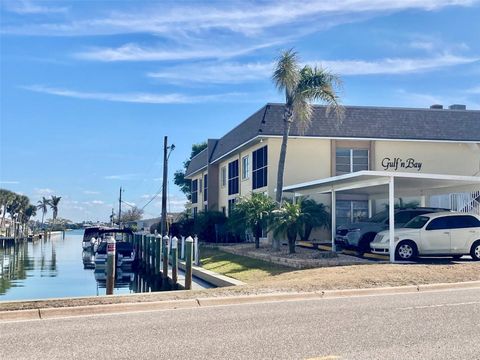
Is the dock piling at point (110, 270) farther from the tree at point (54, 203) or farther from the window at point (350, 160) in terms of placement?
the tree at point (54, 203)

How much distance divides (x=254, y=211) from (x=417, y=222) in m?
7.81

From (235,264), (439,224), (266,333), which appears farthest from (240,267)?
(266,333)

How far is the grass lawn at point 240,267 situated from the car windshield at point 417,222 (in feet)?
15.1

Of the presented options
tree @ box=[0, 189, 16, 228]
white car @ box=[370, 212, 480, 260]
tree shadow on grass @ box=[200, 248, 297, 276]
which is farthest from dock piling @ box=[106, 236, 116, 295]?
tree @ box=[0, 189, 16, 228]

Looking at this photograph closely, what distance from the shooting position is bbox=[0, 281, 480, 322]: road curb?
35.8 ft

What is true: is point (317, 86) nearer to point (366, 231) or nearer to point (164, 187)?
point (366, 231)

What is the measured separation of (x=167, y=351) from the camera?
7707 millimetres

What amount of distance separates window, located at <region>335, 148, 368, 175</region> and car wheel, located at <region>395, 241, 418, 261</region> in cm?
1173

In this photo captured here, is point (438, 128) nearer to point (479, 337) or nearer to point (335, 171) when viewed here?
point (335, 171)

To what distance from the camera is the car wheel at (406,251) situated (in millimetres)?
19188

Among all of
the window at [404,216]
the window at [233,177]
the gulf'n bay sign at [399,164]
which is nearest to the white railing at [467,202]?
the gulf'n bay sign at [399,164]

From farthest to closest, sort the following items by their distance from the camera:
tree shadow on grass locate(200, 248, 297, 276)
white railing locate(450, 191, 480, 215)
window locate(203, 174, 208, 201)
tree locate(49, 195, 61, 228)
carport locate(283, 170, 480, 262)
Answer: tree locate(49, 195, 61, 228) < window locate(203, 174, 208, 201) < white railing locate(450, 191, 480, 215) < tree shadow on grass locate(200, 248, 297, 276) < carport locate(283, 170, 480, 262)

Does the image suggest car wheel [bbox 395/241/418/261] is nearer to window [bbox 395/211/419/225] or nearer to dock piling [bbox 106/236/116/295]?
window [bbox 395/211/419/225]

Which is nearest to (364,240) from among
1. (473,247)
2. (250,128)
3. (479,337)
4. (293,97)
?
(473,247)
